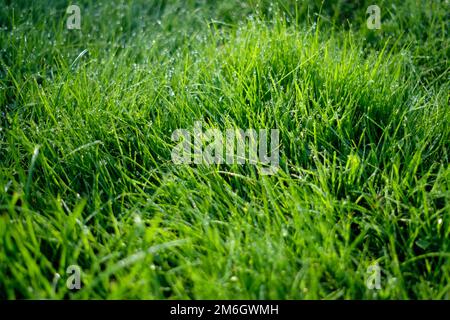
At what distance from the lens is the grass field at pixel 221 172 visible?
5.28ft

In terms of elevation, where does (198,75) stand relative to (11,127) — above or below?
above

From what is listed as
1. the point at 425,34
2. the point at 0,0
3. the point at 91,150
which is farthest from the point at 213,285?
the point at 0,0

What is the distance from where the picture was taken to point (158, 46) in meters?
2.86

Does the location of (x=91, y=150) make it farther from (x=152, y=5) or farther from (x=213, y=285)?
(x=152, y=5)

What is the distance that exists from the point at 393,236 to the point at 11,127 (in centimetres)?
149

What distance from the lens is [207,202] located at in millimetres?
1819

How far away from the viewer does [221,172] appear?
6.37 feet

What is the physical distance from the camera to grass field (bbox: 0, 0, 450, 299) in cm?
161

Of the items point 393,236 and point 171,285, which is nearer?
point 171,285

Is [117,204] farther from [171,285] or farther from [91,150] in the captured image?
[171,285]
